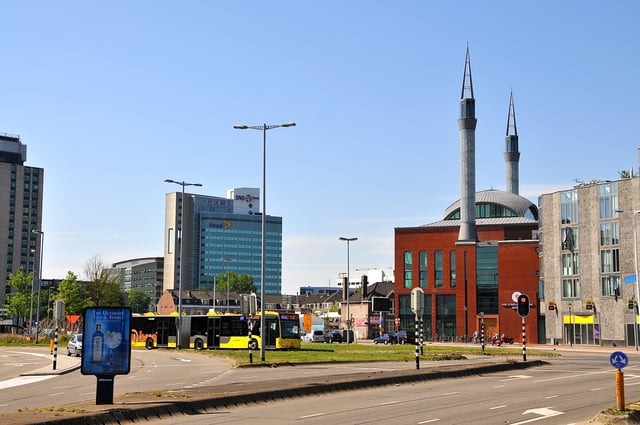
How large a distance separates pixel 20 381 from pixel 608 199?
67.0 m

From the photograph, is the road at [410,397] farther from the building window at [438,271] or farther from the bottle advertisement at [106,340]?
the building window at [438,271]

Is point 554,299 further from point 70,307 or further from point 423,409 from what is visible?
point 423,409

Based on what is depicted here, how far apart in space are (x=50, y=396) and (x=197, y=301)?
531ft

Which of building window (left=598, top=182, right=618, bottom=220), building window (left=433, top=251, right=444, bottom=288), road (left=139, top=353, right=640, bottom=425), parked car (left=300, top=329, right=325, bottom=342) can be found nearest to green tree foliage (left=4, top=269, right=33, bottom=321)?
parked car (left=300, top=329, right=325, bottom=342)

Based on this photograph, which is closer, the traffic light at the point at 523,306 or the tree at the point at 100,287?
the traffic light at the point at 523,306

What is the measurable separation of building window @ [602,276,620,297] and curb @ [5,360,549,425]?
174 ft

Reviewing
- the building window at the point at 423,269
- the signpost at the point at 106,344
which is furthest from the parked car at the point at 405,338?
the signpost at the point at 106,344

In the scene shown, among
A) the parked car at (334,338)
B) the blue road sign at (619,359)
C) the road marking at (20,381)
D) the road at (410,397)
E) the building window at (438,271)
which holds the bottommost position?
the parked car at (334,338)

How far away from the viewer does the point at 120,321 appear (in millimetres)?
18250

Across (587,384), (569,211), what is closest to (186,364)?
(587,384)

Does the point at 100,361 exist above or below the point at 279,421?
above

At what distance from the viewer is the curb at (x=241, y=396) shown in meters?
16.1

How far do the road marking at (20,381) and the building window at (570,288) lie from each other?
217 ft

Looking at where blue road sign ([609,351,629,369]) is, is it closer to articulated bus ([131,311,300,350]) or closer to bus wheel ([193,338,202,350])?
articulated bus ([131,311,300,350])
